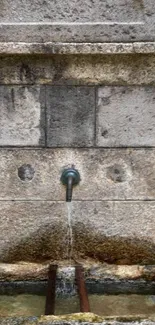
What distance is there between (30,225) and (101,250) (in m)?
0.68

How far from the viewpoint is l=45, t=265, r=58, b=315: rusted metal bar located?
3845 mm

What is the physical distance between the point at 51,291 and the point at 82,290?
243mm

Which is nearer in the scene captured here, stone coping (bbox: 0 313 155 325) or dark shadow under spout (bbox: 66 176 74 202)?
stone coping (bbox: 0 313 155 325)

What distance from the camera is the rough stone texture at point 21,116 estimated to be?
4.37 metres

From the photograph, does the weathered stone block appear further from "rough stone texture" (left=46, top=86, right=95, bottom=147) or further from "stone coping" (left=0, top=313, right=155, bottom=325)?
"stone coping" (left=0, top=313, right=155, bottom=325)

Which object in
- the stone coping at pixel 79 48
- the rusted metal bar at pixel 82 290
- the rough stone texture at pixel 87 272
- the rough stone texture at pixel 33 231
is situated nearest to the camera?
the rusted metal bar at pixel 82 290

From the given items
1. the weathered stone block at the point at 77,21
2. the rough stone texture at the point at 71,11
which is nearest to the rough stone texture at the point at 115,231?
the weathered stone block at the point at 77,21

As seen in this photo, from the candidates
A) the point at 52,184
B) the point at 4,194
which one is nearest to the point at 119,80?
the point at 52,184

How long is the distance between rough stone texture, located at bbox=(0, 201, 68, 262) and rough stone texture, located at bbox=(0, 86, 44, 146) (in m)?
0.58

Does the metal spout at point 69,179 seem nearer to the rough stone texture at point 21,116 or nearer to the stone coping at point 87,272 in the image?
the rough stone texture at point 21,116

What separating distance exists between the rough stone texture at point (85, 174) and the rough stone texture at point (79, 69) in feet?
1.96

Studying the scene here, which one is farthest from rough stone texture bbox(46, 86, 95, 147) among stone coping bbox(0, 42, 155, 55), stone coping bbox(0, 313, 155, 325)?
stone coping bbox(0, 313, 155, 325)

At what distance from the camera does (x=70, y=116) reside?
443 centimetres

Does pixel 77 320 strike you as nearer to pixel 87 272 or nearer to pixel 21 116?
pixel 87 272
